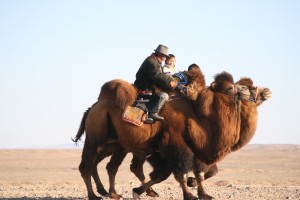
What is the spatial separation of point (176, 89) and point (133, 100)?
0.82 m

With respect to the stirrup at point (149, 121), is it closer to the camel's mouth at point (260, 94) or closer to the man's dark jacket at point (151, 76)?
the man's dark jacket at point (151, 76)

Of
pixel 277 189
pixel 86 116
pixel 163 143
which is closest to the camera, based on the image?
pixel 163 143

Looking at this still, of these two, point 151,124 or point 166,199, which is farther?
point 166,199

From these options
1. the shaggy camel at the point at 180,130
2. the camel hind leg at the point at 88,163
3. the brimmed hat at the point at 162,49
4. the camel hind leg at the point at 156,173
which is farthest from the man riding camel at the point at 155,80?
the camel hind leg at the point at 88,163

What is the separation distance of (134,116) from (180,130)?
887mm

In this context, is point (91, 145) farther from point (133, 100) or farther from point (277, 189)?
point (277, 189)

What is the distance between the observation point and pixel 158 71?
37.8 feet

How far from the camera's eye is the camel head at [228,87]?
11.3m

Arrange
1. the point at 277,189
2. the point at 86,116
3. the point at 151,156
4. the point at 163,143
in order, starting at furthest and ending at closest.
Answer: the point at 277,189 < the point at 86,116 < the point at 151,156 < the point at 163,143

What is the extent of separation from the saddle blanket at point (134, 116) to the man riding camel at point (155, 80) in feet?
0.44

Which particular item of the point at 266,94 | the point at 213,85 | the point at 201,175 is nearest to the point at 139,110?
the point at 213,85

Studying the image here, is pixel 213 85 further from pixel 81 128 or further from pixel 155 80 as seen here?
pixel 81 128

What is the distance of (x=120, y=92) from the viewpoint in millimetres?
11625

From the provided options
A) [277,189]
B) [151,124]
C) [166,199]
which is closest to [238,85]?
[151,124]
